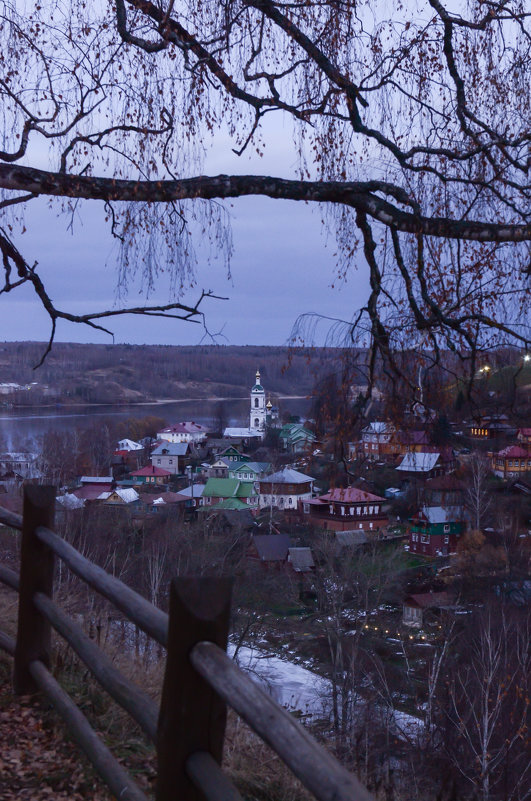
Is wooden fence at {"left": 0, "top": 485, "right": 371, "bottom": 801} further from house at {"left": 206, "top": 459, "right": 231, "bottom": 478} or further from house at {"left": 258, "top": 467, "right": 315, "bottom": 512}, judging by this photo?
house at {"left": 206, "top": 459, "right": 231, "bottom": 478}

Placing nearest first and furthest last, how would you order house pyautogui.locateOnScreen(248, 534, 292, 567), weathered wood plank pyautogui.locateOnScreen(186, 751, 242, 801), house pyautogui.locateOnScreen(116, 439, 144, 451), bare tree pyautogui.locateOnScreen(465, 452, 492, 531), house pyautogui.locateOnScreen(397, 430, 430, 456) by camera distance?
weathered wood plank pyautogui.locateOnScreen(186, 751, 242, 801) < house pyautogui.locateOnScreen(397, 430, 430, 456) < house pyautogui.locateOnScreen(248, 534, 292, 567) < bare tree pyautogui.locateOnScreen(465, 452, 492, 531) < house pyautogui.locateOnScreen(116, 439, 144, 451)

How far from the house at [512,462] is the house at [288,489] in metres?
8.94

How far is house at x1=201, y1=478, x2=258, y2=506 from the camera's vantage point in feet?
128

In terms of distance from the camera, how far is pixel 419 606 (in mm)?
22062

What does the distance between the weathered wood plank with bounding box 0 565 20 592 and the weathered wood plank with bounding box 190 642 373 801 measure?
195cm

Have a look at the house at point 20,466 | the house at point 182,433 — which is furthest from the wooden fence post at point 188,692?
the house at point 182,433

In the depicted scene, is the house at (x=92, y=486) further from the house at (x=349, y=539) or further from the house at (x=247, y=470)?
the house at (x=349, y=539)

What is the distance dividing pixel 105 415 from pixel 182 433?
220 inches

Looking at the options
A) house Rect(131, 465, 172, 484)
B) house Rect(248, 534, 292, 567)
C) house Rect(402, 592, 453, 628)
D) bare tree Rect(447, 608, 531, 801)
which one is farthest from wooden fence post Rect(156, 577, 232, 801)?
house Rect(131, 465, 172, 484)

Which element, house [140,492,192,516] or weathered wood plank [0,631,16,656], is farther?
house [140,492,192,516]

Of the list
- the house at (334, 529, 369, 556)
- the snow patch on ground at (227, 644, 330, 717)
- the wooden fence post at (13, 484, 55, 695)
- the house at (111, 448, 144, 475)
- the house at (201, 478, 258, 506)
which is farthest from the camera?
the house at (111, 448, 144, 475)

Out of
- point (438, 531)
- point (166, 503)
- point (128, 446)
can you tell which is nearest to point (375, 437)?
point (438, 531)

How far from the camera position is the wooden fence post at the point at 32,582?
332cm

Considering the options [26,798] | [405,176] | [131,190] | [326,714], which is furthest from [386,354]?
[326,714]
